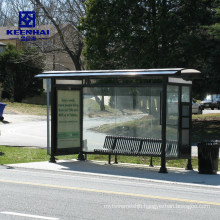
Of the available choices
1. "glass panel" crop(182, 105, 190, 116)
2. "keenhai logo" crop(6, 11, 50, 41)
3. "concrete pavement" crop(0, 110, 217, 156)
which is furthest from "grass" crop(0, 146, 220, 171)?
"keenhai logo" crop(6, 11, 50, 41)

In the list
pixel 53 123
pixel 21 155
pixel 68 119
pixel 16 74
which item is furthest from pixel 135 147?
pixel 16 74

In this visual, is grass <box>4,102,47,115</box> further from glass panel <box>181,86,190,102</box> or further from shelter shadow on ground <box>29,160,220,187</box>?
glass panel <box>181,86,190,102</box>

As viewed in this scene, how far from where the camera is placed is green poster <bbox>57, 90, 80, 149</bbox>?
14984 mm

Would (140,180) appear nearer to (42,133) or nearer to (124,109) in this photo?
(124,109)

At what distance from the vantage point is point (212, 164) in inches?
496

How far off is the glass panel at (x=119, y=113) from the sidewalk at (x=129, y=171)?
0.91 metres

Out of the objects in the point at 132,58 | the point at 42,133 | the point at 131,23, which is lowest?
the point at 42,133

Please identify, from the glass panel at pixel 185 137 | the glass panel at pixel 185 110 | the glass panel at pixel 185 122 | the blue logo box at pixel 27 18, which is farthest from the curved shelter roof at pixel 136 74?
the blue logo box at pixel 27 18

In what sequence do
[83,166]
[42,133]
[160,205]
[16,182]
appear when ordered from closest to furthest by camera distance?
[160,205] → [16,182] → [83,166] → [42,133]

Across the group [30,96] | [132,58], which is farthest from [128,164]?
[30,96]

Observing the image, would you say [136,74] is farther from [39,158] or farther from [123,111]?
[39,158]

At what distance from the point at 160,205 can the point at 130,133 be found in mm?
6306

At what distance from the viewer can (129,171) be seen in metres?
13.1

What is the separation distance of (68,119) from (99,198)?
6358 mm
